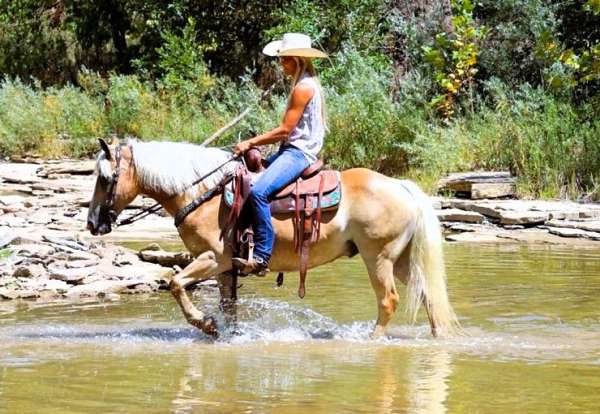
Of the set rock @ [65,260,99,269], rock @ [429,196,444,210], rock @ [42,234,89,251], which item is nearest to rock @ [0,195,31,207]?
rock @ [42,234,89,251]

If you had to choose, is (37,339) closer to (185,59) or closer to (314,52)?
(314,52)

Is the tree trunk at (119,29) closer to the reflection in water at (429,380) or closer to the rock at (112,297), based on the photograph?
the rock at (112,297)

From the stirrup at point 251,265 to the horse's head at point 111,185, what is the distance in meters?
1.01

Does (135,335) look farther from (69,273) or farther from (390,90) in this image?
(390,90)

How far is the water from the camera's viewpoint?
20.2 feet

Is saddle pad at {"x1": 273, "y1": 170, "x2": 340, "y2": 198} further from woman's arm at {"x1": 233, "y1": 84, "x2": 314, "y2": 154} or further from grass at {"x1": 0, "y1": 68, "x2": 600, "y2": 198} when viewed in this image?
grass at {"x1": 0, "y1": 68, "x2": 600, "y2": 198}

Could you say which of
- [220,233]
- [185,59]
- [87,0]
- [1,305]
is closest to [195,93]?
[185,59]

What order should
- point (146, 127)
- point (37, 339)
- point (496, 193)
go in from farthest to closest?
point (146, 127), point (496, 193), point (37, 339)

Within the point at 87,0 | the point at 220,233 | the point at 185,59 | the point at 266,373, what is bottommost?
the point at 266,373

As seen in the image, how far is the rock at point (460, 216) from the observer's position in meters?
16.5

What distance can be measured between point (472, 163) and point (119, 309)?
32.6 ft

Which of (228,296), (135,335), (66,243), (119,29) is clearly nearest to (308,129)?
(228,296)

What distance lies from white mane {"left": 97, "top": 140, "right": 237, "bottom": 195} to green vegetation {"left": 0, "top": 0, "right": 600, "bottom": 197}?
9.64 meters

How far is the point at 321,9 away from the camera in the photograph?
25.9 meters
